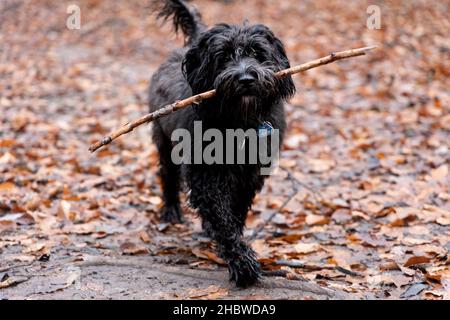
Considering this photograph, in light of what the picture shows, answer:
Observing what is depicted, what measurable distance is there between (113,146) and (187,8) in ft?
9.19

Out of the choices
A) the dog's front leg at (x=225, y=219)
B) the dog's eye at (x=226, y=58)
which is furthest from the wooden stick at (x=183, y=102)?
the dog's front leg at (x=225, y=219)

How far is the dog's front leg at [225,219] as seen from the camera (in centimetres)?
430

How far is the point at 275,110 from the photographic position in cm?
495

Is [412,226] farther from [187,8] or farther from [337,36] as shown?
[337,36]

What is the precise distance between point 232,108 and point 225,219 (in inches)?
35.4

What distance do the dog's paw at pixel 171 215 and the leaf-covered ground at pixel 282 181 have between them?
104 mm

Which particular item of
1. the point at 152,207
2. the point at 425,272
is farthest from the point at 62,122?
the point at 425,272

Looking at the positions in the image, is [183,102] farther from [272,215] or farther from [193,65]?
[272,215]

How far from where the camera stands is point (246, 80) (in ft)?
13.5

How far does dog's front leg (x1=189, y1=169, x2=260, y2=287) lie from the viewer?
4.30 meters

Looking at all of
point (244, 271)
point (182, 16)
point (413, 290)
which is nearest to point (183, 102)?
point (244, 271)

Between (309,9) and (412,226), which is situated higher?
(309,9)

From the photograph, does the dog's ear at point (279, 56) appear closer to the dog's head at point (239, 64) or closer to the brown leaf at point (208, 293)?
the dog's head at point (239, 64)

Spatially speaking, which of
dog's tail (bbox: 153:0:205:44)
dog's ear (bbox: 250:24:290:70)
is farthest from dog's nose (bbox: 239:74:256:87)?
dog's tail (bbox: 153:0:205:44)
